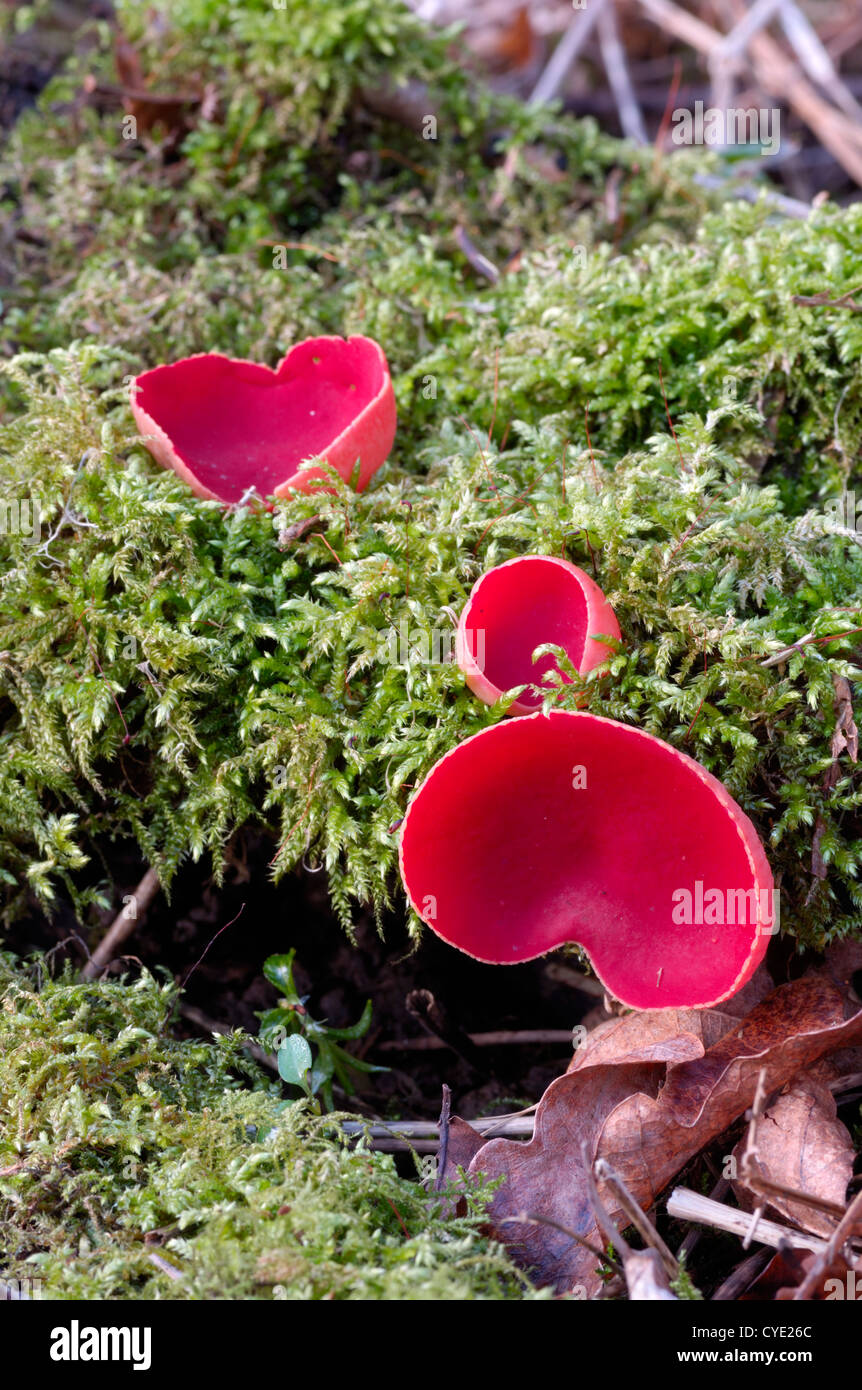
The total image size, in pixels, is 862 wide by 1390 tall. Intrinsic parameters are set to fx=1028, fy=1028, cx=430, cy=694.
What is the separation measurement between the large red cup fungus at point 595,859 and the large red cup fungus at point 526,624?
0.15 metres

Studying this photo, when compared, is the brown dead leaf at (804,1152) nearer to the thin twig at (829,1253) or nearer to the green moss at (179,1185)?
the thin twig at (829,1253)

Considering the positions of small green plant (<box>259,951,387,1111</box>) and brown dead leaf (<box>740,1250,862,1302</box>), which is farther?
small green plant (<box>259,951,387,1111</box>)

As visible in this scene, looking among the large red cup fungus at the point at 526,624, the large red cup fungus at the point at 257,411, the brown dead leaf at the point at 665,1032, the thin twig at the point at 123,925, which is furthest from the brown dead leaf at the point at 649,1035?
the large red cup fungus at the point at 257,411

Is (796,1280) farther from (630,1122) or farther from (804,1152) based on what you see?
(630,1122)

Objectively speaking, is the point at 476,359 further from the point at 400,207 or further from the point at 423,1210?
the point at 423,1210

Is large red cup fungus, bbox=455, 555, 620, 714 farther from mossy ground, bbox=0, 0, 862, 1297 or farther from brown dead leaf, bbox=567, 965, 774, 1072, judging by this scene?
brown dead leaf, bbox=567, 965, 774, 1072

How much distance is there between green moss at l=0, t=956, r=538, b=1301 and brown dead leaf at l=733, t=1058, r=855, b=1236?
379mm

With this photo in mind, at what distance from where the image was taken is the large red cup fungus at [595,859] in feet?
5.06

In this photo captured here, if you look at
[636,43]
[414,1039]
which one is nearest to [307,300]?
[414,1039]

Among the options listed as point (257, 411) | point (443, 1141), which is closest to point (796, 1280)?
point (443, 1141)

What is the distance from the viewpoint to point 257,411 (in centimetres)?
222

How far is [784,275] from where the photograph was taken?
219cm

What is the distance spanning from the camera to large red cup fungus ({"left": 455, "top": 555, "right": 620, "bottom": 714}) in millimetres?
1706

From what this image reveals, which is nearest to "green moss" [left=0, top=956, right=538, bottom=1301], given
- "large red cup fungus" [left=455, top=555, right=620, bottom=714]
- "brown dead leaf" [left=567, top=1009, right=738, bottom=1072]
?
"brown dead leaf" [left=567, top=1009, right=738, bottom=1072]
